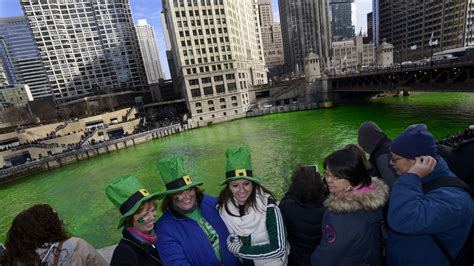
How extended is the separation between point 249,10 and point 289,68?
58445 millimetres

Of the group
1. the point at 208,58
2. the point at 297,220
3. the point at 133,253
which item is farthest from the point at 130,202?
the point at 208,58

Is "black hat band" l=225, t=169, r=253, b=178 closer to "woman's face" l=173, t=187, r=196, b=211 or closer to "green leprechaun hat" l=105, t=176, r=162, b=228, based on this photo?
"woman's face" l=173, t=187, r=196, b=211

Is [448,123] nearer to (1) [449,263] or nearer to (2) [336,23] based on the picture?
(1) [449,263]

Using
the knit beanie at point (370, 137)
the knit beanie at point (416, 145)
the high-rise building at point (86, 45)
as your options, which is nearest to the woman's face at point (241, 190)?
the knit beanie at point (416, 145)

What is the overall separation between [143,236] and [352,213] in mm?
2473

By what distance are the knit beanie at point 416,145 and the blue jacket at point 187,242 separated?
91.3 inches

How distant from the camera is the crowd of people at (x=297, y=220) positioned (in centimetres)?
208

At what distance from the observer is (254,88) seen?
65.9 meters

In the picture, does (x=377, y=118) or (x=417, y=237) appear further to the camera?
(x=377, y=118)

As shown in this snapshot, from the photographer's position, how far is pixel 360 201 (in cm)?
238

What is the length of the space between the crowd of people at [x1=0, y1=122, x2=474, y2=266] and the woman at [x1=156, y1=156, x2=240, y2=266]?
12 millimetres

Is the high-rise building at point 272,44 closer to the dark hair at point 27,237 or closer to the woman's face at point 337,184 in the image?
the woman's face at point 337,184

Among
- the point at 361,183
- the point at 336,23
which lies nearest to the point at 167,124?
the point at 361,183

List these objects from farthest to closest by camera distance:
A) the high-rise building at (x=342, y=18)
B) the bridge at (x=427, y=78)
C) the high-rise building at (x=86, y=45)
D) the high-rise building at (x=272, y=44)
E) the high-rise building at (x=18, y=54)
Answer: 1. the high-rise building at (x=342, y=18)
2. the high-rise building at (x=272, y=44)
3. the high-rise building at (x=18, y=54)
4. the high-rise building at (x=86, y=45)
5. the bridge at (x=427, y=78)
